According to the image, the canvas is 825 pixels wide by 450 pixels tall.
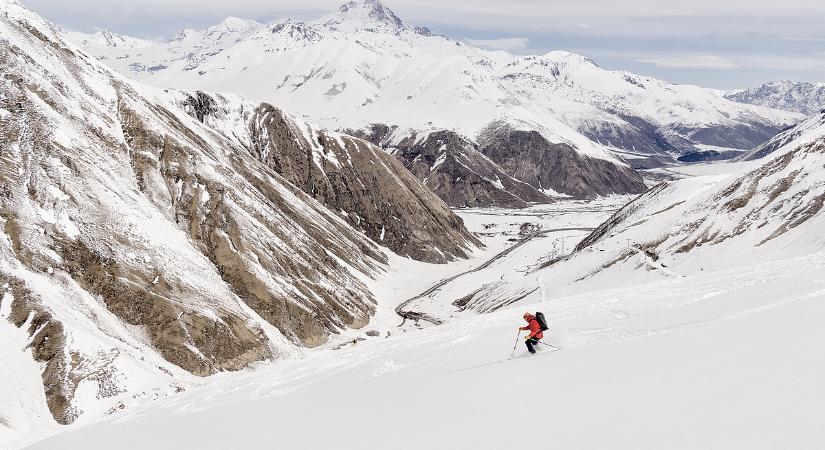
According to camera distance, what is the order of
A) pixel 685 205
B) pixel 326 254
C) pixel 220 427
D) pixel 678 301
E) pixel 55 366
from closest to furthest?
pixel 220 427
pixel 678 301
pixel 55 366
pixel 685 205
pixel 326 254

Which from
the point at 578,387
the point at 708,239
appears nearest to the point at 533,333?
the point at 578,387

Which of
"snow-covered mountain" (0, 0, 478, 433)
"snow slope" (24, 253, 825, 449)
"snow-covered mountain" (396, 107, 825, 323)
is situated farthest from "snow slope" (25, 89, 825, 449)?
"snow-covered mountain" (0, 0, 478, 433)

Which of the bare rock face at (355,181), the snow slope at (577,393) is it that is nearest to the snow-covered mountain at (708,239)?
the snow slope at (577,393)

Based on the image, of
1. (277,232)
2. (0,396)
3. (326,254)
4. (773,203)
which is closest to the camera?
(0,396)

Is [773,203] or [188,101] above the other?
[188,101]

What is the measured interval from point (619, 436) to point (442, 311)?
298ft

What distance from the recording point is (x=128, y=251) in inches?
2798

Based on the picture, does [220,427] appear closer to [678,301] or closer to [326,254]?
[678,301]

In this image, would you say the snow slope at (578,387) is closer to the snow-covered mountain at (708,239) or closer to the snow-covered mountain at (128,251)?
the snow-covered mountain at (708,239)

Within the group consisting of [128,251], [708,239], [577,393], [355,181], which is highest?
[577,393]

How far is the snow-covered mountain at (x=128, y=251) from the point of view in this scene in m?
54.2

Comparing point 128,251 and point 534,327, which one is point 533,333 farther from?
point 128,251

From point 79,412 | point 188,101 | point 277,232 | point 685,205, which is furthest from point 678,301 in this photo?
point 188,101

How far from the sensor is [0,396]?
46719 mm
